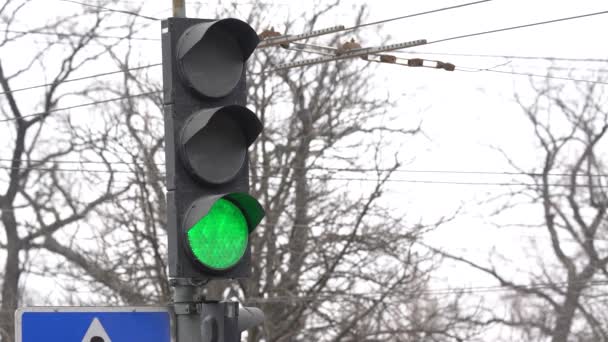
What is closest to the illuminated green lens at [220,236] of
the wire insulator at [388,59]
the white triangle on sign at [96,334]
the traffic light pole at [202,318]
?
the traffic light pole at [202,318]

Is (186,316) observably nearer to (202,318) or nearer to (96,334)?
(202,318)

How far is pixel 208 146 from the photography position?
15.0 ft

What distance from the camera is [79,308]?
175 inches

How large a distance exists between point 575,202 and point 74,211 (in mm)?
12704

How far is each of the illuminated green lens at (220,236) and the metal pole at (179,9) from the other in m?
0.81

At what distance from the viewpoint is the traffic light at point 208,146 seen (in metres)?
4.43

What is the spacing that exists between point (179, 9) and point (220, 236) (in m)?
0.96

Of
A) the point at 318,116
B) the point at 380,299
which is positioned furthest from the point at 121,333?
the point at 318,116

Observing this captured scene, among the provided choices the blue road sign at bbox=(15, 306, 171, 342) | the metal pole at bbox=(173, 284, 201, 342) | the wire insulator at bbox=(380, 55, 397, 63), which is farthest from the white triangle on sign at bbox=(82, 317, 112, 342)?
the wire insulator at bbox=(380, 55, 397, 63)

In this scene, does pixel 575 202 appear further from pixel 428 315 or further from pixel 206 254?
pixel 206 254

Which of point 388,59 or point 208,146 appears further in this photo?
point 388,59

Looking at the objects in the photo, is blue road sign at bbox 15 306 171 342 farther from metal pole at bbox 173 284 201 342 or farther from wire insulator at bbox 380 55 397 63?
wire insulator at bbox 380 55 397 63

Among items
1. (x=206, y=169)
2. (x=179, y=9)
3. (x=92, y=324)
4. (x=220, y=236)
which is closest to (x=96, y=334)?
(x=92, y=324)

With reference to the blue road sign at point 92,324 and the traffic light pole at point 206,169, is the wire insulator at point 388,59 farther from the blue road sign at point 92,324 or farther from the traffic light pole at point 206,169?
the blue road sign at point 92,324
